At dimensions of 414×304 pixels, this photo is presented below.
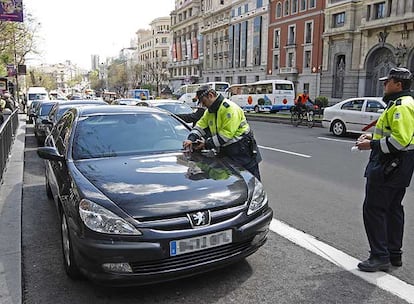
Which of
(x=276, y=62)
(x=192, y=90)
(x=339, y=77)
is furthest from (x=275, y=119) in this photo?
(x=276, y=62)

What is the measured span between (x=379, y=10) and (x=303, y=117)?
2364 centimetres

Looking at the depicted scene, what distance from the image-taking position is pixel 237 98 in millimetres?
33969

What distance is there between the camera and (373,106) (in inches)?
530

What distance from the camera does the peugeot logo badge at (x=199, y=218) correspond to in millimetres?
3008

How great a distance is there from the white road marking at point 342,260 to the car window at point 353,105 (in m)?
10.4

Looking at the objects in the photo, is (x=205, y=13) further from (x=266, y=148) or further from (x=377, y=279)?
(x=377, y=279)

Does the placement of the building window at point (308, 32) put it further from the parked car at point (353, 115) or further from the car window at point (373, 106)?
the car window at point (373, 106)

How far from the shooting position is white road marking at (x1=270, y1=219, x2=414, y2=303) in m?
3.24

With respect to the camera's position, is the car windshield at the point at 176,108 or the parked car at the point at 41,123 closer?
the parked car at the point at 41,123

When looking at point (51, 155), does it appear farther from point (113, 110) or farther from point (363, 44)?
point (363, 44)

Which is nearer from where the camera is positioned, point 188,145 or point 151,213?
point 151,213

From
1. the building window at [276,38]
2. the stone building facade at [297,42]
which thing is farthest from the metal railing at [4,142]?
the building window at [276,38]

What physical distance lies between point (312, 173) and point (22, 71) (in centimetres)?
2745

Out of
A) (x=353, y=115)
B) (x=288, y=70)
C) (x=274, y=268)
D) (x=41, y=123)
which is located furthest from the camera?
(x=288, y=70)
